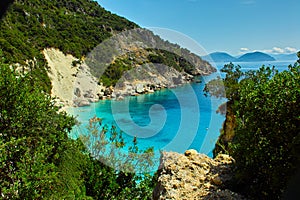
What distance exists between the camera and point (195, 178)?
419cm

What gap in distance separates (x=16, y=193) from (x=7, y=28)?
25513 millimetres

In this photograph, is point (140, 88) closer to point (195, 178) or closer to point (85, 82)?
point (85, 82)

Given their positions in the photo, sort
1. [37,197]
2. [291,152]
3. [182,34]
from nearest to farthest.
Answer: [291,152] < [37,197] < [182,34]

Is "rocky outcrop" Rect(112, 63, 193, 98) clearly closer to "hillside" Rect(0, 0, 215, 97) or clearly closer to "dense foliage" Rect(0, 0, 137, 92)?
"hillside" Rect(0, 0, 215, 97)

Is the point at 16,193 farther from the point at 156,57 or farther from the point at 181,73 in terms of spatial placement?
the point at 181,73

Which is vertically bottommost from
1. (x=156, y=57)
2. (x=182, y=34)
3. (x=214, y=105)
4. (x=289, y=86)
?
(x=289, y=86)

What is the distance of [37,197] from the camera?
12.9ft

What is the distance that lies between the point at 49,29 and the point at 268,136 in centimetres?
3413

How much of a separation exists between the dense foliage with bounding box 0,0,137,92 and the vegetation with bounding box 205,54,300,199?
17.2 m

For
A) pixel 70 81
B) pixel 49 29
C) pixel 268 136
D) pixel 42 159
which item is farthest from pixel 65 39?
pixel 268 136

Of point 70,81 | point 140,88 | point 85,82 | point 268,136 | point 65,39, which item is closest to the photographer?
point 268,136

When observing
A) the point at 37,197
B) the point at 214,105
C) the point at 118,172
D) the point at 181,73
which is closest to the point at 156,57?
the point at 181,73

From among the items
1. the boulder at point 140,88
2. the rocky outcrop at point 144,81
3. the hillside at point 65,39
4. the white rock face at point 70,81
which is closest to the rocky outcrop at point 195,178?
the hillside at point 65,39

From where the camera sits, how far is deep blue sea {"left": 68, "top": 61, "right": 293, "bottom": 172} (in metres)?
16.2
